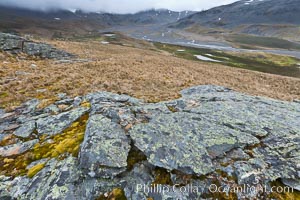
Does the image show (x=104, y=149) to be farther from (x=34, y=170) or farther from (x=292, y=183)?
(x=292, y=183)

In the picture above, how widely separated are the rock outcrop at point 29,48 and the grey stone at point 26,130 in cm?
1908

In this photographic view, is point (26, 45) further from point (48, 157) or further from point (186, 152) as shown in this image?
point (186, 152)

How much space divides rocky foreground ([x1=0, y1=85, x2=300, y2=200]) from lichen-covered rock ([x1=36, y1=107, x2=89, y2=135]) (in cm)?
4

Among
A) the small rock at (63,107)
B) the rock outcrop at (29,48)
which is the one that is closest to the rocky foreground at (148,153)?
the small rock at (63,107)

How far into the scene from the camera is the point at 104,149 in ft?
20.0

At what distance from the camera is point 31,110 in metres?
9.85

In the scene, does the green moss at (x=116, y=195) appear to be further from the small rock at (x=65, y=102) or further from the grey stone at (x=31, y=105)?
the grey stone at (x=31, y=105)

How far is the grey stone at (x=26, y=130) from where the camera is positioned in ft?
25.6

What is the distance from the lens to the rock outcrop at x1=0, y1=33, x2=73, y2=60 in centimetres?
2495

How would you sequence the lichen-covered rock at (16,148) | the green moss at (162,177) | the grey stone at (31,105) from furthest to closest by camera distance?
the grey stone at (31,105) < the lichen-covered rock at (16,148) < the green moss at (162,177)

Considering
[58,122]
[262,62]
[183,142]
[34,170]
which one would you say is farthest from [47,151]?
[262,62]

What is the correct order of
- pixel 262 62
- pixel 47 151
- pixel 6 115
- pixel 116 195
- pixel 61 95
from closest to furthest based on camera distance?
1. pixel 116 195
2. pixel 47 151
3. pixel 6 115
4. pixel 61 95
5. pixel 262 62

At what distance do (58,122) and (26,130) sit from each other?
3.89 feet

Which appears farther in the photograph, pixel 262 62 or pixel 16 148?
pixel 262 62
